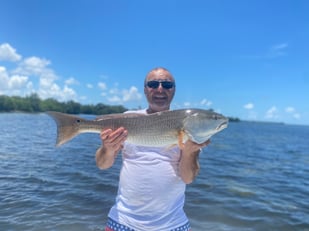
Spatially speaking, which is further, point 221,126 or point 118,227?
point 221,126

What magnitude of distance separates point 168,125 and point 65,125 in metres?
1.44

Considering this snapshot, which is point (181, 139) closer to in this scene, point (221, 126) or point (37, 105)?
point (221, 126)

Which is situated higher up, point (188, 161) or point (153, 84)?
point (153, 84)

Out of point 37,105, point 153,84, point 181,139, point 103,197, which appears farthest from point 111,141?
point 37,105

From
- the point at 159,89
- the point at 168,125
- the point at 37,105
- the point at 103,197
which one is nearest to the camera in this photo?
Answer: the point at 168,125

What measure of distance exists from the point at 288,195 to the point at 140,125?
1210cm

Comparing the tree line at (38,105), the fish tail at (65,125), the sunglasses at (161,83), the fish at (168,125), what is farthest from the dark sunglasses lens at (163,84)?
the tree line at (38,105)

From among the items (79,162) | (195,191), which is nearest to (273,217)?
(195,191)

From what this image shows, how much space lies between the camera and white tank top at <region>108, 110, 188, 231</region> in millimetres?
3490

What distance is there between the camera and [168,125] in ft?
12.0

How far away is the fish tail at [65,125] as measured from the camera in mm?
4027

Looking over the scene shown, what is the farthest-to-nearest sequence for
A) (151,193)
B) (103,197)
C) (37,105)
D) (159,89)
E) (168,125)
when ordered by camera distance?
(37,105) < (103,197) < (159,89) < (168,125) < (151,193)

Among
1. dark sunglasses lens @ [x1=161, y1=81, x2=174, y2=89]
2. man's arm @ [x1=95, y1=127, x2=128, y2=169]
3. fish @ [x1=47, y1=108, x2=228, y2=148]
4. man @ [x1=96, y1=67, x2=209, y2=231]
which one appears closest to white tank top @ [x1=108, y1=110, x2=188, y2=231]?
man @ [x1=96, y1=67, x2=209, y2=231]

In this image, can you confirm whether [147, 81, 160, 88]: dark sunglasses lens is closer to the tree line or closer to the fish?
the fish
